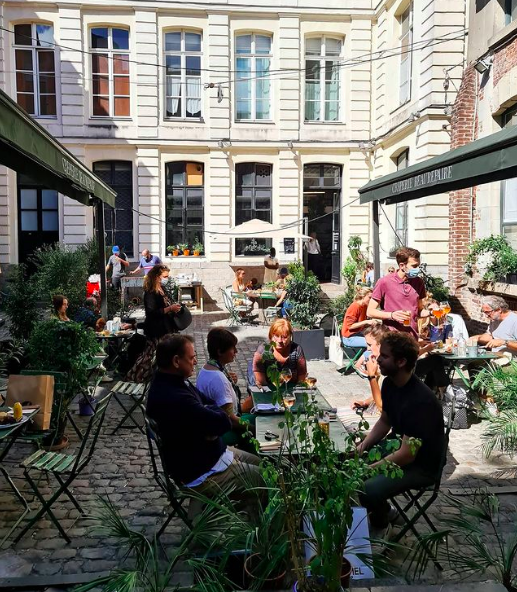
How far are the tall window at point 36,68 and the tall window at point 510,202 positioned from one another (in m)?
12.8

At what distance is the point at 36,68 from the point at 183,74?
419 cm

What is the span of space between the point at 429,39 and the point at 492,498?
12223 mm

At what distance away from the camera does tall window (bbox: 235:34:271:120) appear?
61.1ft

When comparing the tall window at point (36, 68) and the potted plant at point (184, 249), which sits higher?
the tall window at point (36, 68)

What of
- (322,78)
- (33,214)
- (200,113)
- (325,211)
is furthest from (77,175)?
(322,78)

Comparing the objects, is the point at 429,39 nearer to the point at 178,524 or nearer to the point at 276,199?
the point at 276,199

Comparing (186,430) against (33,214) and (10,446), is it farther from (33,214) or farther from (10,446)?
(33,214)

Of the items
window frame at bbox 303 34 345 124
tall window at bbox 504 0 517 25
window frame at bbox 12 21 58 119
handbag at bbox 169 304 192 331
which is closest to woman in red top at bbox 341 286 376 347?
handbag at bbox 169 304 192 331

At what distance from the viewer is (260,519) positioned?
3.13 m

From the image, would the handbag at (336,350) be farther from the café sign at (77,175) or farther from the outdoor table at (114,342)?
the café sign at (77,175)

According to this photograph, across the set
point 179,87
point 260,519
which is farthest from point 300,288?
point 179,87

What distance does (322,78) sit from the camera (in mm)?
18859

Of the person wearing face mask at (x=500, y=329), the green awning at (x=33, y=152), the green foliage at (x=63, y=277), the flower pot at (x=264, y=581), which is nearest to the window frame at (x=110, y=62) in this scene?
the green foliage at (x=63, y=277)

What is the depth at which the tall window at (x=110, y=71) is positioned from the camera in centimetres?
1822
